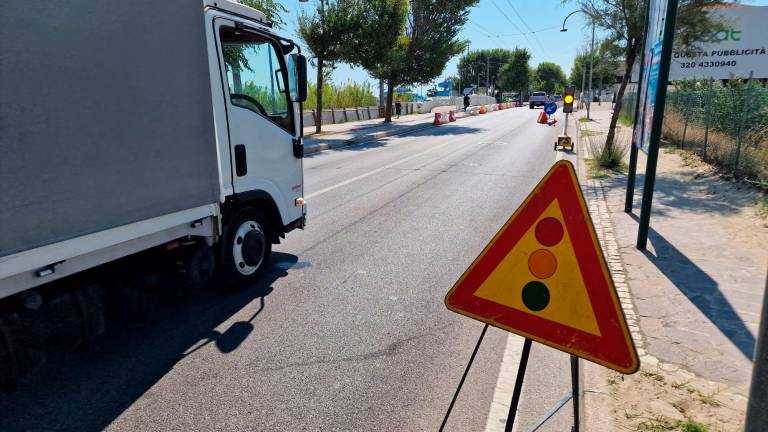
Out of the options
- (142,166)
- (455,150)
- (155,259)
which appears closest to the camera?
(142,166)

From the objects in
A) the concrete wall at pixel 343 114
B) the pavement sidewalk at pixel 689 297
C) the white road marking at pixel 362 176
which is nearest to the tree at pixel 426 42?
the concrete wall at pixel 343 114

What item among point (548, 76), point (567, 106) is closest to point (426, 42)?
point (567, 106)

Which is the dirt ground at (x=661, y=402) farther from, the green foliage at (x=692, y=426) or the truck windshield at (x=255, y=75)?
the truck windshield at (x=255, y=75)

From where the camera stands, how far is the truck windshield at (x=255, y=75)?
449 cm

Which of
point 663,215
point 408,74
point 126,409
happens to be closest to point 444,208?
point 663,215

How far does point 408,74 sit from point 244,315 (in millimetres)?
30176

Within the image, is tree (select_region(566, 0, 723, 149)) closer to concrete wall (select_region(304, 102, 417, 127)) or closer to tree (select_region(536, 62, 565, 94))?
concrete wall (select_region(304, 102, 417, 127))

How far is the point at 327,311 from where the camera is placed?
4.46 metres

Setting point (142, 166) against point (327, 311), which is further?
point (327, 311)

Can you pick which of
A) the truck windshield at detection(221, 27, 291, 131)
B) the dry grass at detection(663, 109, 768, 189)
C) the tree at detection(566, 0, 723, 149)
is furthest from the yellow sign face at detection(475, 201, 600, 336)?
the tree at detection(566, 0, 723, 149)

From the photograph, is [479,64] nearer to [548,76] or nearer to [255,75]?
[548,76]

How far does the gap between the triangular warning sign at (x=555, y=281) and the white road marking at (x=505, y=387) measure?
961 millimetres

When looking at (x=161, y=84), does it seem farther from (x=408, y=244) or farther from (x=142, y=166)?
(x=408, y=244)

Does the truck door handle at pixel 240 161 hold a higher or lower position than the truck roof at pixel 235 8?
lower
